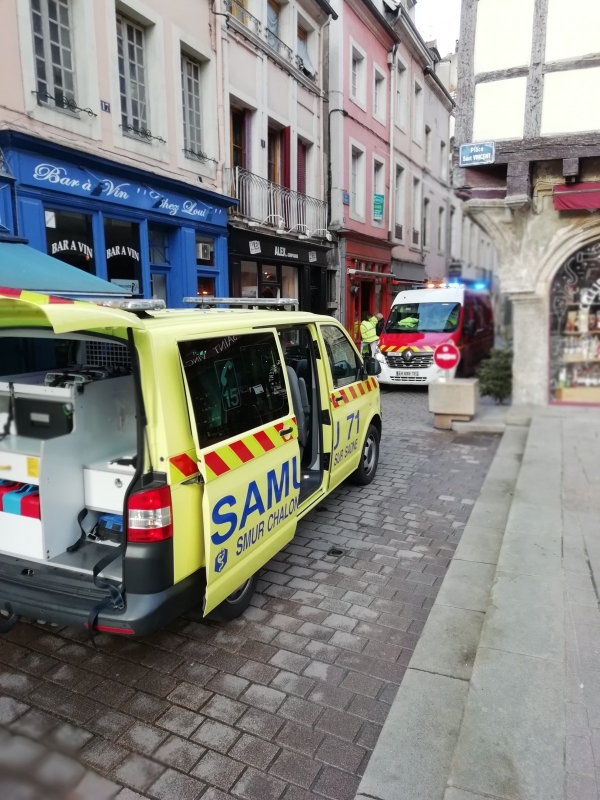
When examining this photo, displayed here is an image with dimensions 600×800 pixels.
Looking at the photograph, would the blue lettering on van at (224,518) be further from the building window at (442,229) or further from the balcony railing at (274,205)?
the building window at (442,229)

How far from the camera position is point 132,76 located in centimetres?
1009

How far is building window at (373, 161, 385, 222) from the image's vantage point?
20172 millimetres

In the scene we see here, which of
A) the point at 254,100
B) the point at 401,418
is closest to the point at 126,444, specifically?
the point at 401,418

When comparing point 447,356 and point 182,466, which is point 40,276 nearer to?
point 182,466

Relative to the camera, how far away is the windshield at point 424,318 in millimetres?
13930

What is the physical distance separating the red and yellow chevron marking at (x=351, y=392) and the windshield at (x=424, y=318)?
7.78 meters

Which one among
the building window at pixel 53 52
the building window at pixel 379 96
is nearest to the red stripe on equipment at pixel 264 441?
the building window at pixel 53 52

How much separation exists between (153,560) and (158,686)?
0.83 m

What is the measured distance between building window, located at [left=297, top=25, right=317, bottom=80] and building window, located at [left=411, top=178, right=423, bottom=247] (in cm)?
941

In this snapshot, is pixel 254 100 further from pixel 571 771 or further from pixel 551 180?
pixel 571 771

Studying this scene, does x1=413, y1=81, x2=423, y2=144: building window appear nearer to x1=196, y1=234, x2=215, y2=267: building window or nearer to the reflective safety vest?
the reflective safety vest

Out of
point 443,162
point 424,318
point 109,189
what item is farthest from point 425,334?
point 443,162

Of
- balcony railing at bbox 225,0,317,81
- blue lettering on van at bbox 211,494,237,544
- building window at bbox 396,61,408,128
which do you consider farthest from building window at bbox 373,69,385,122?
blue lettering on van at bbox 211,494,237,544

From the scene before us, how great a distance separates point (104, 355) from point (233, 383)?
1.20m
